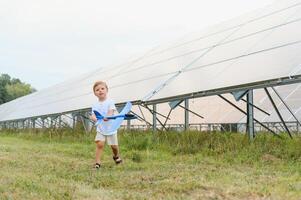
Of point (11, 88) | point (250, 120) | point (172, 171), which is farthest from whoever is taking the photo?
point (11, 88)

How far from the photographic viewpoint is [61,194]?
448 cm

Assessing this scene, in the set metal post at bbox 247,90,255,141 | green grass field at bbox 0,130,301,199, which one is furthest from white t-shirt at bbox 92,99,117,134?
metal post at bbox 247,90,255,141

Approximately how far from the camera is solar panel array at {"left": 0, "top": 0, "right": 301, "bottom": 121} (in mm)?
8492

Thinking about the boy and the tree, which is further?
the tree

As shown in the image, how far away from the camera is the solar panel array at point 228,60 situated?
8.49m

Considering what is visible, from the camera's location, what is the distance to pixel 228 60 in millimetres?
10523

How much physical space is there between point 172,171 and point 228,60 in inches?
202

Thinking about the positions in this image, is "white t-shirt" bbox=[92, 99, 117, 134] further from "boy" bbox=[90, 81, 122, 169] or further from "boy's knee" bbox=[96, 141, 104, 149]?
"boy's knee" bbox=[96, 141, 104, 149]

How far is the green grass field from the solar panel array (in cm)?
105

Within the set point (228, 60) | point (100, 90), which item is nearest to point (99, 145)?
point (100, 90)

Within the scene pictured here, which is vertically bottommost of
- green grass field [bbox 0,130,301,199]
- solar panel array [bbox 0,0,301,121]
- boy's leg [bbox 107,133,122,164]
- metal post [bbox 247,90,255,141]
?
green grass field [bbox 0,130,301,199]

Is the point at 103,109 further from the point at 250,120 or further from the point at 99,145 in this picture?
the point at 250,120

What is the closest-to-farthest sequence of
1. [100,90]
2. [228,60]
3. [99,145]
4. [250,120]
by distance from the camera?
[99,145] < [100,90] < [250,120] < [228,60]

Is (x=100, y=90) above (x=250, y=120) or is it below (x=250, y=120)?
above
